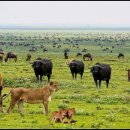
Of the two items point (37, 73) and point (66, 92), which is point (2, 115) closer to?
point (66, 92)

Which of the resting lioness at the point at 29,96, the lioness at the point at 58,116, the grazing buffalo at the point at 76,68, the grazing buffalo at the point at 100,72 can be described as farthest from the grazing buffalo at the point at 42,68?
the lioness at the point at 58,116

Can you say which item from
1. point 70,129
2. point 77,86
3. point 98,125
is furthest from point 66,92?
point 70,129

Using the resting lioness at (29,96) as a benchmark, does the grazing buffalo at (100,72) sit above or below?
below

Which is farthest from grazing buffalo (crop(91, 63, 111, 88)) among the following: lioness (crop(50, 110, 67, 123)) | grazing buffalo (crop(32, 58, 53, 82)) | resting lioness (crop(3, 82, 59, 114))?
lioness (crop(50, 110, 67, 123))

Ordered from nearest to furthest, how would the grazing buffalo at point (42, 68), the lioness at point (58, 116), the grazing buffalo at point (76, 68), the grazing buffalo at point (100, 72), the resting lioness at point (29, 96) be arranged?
the lioness at point (58, 116) → the resting lioness at point (29, 96) → the grazing buffalo at point (100, 72) → the grazing buffalo at point (42, 68) → the grazing buffalo at point (76, 68)

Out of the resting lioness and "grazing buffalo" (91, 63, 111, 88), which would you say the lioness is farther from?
"grazing buffalo" (91, 63, 111, 88)

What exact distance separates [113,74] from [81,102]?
17.0 meters

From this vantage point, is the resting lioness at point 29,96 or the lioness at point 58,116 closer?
the lioness at point 58,116

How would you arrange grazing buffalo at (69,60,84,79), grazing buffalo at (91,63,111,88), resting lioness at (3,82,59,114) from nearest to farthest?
1. resting lioness at (3,82,59,114)
2. grazing buffalo at (91,63,111,88)
3. grazing buffalo at (69,60,84,79)

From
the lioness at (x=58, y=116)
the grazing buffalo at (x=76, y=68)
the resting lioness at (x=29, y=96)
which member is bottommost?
the grazing buffalo at (x=76, y=68)

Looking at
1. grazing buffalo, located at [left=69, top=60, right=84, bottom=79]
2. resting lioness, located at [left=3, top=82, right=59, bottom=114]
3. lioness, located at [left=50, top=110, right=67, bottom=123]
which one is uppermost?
resting lioness, located at [left=3, top=82, right=59, bottom=114]

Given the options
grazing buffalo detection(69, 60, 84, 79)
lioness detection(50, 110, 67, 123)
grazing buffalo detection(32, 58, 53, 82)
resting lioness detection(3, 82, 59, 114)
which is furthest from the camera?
grazing buffalo detection(69, 60, 84, 79)

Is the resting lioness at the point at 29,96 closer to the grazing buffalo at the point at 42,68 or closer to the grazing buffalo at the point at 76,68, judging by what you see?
the grazing buffalo at the point at 42,68

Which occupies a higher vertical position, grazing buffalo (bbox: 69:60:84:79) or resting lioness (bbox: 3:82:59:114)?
resting lioness (bbox: 3:82:59:114)
